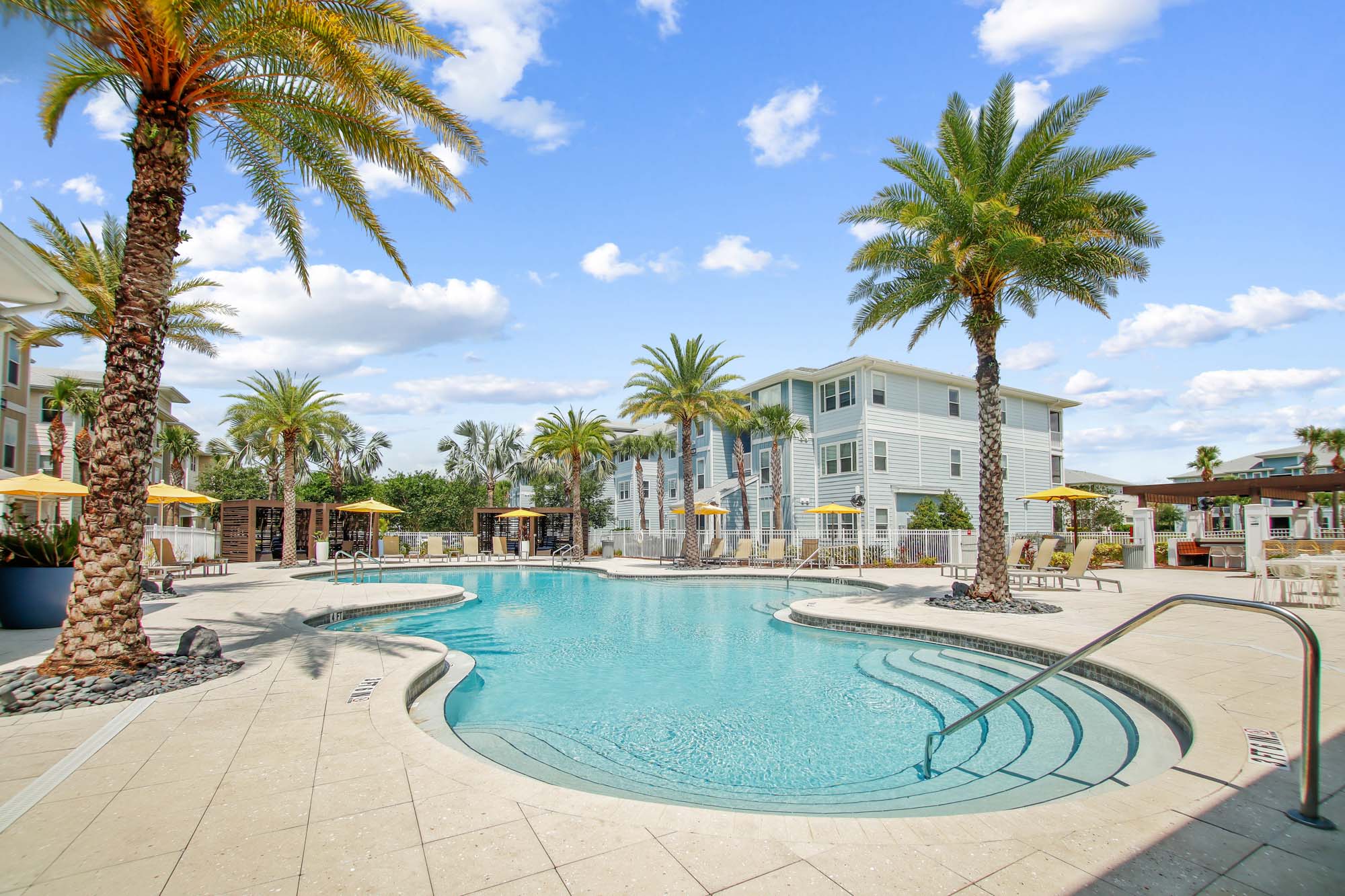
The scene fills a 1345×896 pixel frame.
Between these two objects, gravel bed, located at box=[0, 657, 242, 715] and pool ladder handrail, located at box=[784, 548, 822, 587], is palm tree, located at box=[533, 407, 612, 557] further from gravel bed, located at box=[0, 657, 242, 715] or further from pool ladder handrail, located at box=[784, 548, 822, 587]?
gravel bed, located at box=[0, 657, 242, 715]

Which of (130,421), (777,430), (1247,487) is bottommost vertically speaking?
(1247,487)

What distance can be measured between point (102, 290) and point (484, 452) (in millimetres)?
32439

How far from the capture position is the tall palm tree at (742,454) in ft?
88.8

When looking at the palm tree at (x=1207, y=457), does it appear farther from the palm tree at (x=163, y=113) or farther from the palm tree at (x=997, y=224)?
the palm tree at (x=163, y=113)

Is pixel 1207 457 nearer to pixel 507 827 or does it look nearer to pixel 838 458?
pixel 838 458

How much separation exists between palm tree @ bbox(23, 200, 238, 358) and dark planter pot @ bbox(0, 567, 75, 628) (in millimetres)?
8890

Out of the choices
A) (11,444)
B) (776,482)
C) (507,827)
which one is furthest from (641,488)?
(507,827)

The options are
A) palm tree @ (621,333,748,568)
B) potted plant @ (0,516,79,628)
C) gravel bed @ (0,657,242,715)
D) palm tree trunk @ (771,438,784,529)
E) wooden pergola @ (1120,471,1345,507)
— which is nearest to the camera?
gravel bed @ (0,657,242,715)

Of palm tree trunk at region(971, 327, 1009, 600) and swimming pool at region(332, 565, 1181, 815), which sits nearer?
swimming pool at region(332, 565, 1181, 815)

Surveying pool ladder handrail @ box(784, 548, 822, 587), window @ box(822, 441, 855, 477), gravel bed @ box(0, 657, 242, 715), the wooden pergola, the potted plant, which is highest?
window @ box(822, 441, 855, 477)

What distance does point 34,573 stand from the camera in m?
9.33

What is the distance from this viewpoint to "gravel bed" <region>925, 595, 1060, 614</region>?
37.9 feet

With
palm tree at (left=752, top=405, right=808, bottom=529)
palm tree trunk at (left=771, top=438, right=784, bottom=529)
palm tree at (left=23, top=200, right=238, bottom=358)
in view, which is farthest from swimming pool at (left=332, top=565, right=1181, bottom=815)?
palm tree at (left=752, top=405, right=808, bottom=529)

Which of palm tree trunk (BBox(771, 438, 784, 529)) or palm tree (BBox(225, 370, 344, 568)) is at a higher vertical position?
palm tree (BBox(225, 370, 344, 568))
